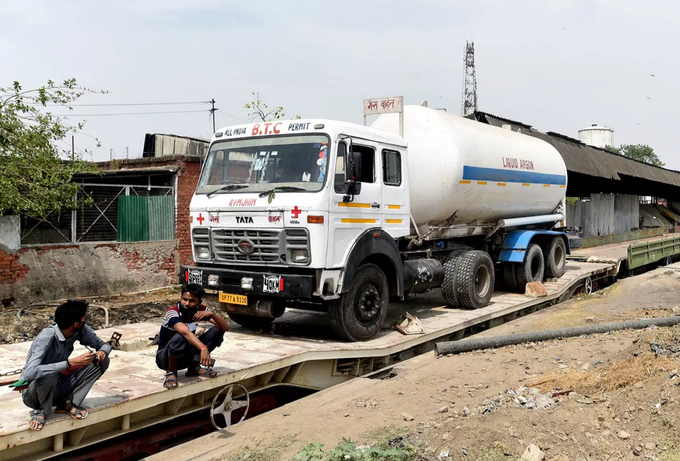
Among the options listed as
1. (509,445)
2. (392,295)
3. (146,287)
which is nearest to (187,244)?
(146,287)

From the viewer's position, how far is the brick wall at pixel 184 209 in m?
14.3

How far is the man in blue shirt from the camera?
5.35 meters

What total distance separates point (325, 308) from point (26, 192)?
621 centimetres

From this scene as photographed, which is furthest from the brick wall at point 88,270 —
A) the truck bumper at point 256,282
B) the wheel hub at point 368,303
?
the wheel hub at point 368,303

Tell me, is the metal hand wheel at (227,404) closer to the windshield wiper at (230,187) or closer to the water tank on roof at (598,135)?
the windshield wiper at (230,187)

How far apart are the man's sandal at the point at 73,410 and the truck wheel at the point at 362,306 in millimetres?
3609

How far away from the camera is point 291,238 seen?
7.22 meters

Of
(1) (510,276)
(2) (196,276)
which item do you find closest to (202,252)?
(2) (196,276)

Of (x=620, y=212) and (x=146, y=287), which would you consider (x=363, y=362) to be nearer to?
(x=146, y=287)

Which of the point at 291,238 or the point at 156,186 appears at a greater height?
the point at 156,186

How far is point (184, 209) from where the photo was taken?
14.5 metres

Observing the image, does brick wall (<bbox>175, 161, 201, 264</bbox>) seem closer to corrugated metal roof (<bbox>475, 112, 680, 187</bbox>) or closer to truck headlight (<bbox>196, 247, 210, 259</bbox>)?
truck headlight (<bbox>196, 247, 210, 259</bbox>)

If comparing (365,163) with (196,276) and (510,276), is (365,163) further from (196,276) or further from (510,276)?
(510,276)

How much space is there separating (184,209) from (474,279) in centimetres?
752
